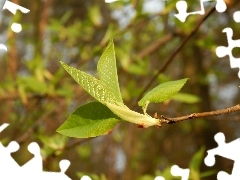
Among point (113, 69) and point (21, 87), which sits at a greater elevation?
point (113, 69)

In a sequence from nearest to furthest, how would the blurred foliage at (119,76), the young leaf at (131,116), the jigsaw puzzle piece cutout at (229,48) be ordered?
the young leaf at (131,116)
the jigsaw puzzle piece cutout at (229,48)
the blurred foliage at (119,76)

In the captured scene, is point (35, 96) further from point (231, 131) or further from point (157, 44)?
point (231, 131)

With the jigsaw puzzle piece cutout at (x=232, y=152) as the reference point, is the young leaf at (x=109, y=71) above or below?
above

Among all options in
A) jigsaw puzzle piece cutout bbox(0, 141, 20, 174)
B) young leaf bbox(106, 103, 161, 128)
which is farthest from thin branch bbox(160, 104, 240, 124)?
jigsaw puzzle piece cutout bbox(0, 141, 20, 174)

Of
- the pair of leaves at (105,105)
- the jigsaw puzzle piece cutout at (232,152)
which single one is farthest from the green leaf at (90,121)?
the jigsaw puzzle piece cutout at (232,152)

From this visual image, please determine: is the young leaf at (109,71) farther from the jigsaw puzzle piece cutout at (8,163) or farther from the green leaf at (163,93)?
the jigsaw puzzle piece cutout at (8,163)

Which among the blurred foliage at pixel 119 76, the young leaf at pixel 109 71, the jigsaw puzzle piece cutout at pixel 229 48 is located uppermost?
the young leaf at pixel 109 71

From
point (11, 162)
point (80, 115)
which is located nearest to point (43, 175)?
point (11, 162)

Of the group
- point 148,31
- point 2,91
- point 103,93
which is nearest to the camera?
point 103,93
